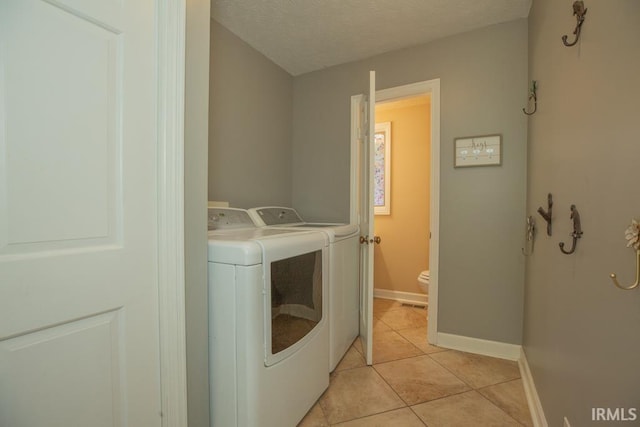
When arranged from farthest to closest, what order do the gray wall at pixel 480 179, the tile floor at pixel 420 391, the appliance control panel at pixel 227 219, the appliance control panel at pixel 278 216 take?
the appliance control panel at pixel 278 216
the gray wall at pixel 480 179
the appliance control panel at pixel 227 219
the tile floor at pixel 420 391

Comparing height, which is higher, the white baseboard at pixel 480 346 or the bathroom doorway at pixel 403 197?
the bathroom doorway at pixel 403 197

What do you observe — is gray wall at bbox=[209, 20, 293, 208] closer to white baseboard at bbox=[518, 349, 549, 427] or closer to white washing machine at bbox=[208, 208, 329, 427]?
white washing machine at bbox=[208, 208, 329, 427]

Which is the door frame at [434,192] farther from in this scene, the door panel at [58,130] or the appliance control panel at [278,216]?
the door panel at [58,130]

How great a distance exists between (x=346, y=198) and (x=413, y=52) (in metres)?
1.34

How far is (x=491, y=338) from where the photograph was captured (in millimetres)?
2078

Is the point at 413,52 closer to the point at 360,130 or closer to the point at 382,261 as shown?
the point at 360,130

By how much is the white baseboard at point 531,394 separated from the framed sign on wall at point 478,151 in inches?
53.6

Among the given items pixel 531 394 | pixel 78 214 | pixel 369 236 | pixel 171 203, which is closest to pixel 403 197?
pixel 369 236

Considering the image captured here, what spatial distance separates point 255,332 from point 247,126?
1699 mm

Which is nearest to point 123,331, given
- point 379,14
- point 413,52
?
point 379,14

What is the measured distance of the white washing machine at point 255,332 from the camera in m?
1.10

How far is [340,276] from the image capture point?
1939mm

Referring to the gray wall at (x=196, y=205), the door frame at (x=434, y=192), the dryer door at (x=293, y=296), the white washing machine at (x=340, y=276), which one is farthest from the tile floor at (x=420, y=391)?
the gray wall at (x=196, y=205)

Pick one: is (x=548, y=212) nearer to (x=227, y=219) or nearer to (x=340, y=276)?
(x=340, y=276)
